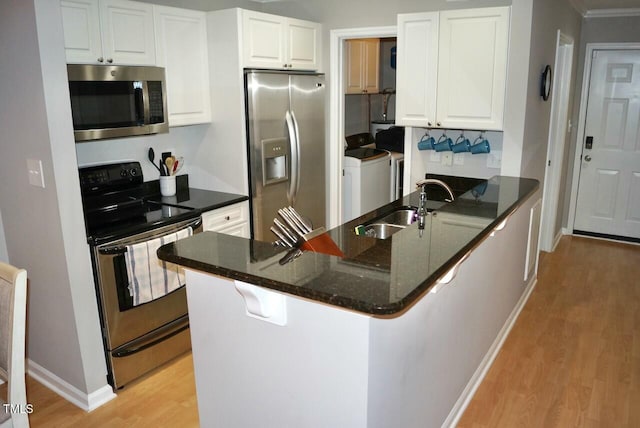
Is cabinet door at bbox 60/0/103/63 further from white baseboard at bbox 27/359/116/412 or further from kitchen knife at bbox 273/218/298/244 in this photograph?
white baseboard at bbox 27/359/116/412

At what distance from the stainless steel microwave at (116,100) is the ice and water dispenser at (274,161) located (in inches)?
29.3

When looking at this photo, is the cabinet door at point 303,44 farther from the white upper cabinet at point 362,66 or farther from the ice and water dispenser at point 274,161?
the white upper cabinet at point 362,66

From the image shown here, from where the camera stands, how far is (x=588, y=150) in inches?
211

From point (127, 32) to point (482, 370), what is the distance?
9.13 feet

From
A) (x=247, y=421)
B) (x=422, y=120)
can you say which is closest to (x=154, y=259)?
(x=247, y=421)

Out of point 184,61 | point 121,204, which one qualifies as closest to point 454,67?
point 184,61

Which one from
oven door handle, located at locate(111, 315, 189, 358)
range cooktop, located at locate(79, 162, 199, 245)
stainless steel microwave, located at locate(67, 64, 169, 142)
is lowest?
oven door handle, located at locate(111, 315, 189, 358)

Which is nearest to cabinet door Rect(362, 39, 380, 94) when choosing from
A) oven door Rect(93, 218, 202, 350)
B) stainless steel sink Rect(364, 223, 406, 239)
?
stainless steel sink Rect(364, 223, 406, 239)

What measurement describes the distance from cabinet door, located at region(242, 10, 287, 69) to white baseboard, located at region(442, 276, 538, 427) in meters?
2.36

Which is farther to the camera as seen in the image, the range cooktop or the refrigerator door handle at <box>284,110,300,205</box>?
the refrigerator door handle at <box>284,110,300,205</box>

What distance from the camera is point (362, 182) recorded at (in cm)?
466

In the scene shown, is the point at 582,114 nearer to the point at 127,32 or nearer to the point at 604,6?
the point at 604,6

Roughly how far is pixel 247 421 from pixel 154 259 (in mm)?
1238

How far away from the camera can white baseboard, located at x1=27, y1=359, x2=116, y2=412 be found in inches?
104
